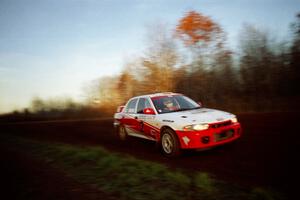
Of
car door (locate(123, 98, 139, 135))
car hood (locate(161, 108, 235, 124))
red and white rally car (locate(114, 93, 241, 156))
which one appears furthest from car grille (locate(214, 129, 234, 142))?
car door (locate(123, 98, 139, 135))

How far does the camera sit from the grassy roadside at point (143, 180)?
4.26m

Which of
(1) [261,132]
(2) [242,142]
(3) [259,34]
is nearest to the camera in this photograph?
(2) [242,142]

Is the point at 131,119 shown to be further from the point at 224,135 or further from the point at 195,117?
the point at 224,135

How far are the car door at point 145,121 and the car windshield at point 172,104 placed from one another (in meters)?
0.29

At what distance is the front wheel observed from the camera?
6965 millimetres

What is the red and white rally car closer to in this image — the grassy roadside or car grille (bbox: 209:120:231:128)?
car grille (bbox: 209:120:231:128)

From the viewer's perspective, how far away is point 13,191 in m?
5.12

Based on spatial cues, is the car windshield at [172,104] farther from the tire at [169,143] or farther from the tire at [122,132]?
the tire at [122,132]

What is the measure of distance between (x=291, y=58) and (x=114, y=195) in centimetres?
2208

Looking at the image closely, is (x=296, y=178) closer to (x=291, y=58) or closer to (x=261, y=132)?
(x=261, y=132)

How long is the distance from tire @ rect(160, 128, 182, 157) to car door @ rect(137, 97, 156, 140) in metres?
0.49

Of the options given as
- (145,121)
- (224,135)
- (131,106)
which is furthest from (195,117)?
(131,106)

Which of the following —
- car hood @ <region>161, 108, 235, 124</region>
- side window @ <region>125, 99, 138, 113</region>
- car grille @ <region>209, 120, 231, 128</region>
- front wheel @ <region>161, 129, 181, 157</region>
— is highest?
side window @ <region>125, 99, 138, 113</region>

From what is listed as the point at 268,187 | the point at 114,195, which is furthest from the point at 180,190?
the point at 268,187
